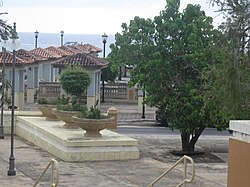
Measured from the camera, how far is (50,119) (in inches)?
1110

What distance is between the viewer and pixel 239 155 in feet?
41.0

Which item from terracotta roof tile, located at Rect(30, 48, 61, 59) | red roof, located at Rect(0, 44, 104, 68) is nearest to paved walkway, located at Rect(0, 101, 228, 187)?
red roof, located at Rect(0, 44, 104, 68)

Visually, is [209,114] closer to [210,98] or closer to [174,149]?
[210,98]

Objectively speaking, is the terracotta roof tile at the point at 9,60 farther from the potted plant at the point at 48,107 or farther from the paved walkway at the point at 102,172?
the paved walkway at the point at 102,172

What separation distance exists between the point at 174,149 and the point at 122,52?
16.2ft

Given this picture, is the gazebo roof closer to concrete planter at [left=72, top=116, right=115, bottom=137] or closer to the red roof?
the red roof

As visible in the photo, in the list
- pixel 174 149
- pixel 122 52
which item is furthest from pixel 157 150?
pixel 122 52

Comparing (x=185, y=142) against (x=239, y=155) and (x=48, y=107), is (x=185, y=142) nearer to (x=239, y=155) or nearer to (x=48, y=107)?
(x=48, y=107)

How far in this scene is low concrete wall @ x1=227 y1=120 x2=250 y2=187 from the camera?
1229cm

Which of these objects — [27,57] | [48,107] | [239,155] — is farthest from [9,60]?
[239,155]

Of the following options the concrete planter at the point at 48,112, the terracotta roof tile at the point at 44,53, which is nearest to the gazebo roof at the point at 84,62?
the terracotta roof tile at the point at 44,53

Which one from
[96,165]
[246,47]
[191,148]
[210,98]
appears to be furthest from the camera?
[191,148]

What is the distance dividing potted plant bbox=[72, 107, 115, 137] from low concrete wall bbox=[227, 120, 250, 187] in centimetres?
982

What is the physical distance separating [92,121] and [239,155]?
10.4 meters
